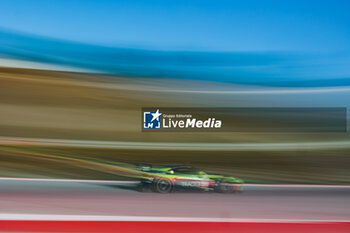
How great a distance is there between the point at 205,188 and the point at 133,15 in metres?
1.80

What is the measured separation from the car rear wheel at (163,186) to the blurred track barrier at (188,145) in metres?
0.33

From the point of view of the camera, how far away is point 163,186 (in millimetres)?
2984

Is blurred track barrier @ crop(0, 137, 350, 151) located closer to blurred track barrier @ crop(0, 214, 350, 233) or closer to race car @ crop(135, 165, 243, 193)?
race car @ crop(135, 165, 243, 193)

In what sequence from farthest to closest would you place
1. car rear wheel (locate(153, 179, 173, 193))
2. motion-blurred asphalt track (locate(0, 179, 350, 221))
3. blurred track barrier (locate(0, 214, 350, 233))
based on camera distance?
1. car rear wheel (locate(153, 179, 173, 193))
2. motion-blurred asphalt track (locate(0, 179, 350, 221))
3. blurred track barrier (locate(0, 214, 350, 233))

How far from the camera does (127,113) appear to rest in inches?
115

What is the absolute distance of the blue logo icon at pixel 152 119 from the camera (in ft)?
9.57

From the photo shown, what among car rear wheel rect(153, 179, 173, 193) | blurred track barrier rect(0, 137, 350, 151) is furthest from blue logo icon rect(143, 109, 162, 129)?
car rear wheel rect(153, 179, 173, 193)

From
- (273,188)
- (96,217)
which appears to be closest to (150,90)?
(96,217)

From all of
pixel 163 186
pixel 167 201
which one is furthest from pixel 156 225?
pixel 163 186

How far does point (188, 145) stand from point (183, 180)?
35cm

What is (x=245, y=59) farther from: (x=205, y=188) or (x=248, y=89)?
(x=205, y=188)

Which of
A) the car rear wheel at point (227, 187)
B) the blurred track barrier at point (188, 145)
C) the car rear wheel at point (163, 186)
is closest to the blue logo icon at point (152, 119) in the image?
the blurred track barrier at point (188, 145)

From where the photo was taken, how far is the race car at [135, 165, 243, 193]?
2946mm

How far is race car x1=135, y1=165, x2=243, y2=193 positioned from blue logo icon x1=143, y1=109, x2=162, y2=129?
0.40 m
